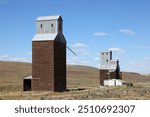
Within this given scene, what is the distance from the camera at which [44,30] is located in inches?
2201

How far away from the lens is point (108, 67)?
85.8 meters

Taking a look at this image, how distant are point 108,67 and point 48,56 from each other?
3435cm

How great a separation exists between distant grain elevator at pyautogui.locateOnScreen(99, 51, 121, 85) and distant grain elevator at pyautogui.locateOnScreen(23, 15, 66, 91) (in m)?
30.0

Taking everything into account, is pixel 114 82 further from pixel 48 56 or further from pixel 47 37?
pixel 47 37

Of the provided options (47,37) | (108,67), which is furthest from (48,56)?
(108,67)

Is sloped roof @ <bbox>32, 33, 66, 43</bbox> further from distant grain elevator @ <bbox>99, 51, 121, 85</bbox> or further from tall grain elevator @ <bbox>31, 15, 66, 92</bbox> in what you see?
distant grain elevator @ <bbox>99, 51, 121, 85</bbox>

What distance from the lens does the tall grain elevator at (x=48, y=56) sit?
53.2 metres

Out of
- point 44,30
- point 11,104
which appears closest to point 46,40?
point 44,30

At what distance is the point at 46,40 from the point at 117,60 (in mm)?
36110

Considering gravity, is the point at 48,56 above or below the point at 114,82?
above

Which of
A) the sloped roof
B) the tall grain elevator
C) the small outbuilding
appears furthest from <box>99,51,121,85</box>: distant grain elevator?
the sloped roof

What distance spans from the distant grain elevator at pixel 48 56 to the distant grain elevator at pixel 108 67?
98.3 ft

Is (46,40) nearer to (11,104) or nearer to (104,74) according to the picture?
(104,74)

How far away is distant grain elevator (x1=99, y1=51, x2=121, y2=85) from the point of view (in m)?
85.0
